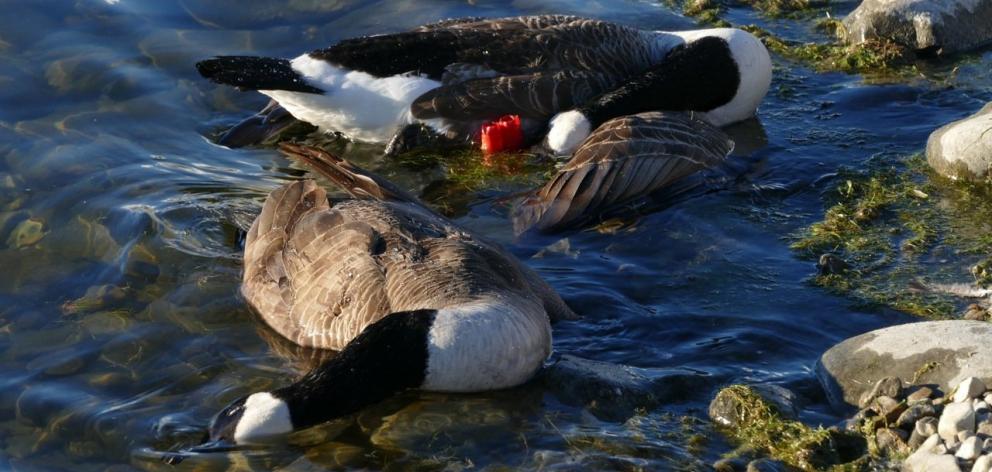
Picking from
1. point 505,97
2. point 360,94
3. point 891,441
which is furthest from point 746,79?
point 891,441

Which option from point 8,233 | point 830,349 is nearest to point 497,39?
point 8,233

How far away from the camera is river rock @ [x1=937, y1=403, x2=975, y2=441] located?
20.7 feet

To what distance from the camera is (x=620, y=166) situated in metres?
10.0

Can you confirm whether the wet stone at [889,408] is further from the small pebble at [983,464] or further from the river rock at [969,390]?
the small pebble at [983,464]

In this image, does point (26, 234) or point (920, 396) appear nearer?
point (920, 396)

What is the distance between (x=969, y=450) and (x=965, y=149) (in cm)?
419

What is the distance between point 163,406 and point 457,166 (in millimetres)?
4145

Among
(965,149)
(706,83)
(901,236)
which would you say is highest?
(706,83)

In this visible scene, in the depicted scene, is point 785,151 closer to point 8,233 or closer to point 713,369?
point 713,369

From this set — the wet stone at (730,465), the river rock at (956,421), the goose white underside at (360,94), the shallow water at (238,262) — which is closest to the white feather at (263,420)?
the shallow water at (238,262)

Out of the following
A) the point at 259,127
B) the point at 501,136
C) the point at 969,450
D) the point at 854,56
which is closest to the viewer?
the point at 969,450

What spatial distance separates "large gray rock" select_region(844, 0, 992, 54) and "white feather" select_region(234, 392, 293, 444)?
7.81 m

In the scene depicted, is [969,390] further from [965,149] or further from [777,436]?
[965,149]

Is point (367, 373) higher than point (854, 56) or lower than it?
lower
